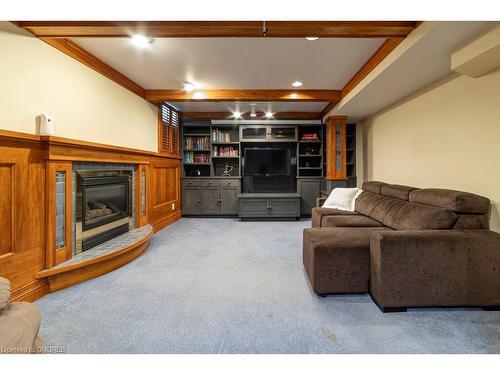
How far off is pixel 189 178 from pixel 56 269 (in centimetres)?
350

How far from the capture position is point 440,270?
1653mm

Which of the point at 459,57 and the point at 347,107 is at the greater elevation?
the point at 347,107

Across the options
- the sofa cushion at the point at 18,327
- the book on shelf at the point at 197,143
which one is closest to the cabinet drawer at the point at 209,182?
the book on shelf at the point at 197,143

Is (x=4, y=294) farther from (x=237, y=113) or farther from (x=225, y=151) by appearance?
(x=225, y=151)

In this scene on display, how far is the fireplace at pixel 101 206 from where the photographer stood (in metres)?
2.41

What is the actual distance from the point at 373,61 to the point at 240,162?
341 centimetres

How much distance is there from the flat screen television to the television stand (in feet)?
2.10

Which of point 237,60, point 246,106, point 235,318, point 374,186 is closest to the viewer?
point 235,318

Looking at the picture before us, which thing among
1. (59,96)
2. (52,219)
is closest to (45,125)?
(59,96)

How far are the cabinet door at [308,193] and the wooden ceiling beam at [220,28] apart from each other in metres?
3.59

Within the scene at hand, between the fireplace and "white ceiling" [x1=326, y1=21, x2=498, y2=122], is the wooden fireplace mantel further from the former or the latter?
"white ceiling" [x1=326, y1=21, x2=498, y2=122]
